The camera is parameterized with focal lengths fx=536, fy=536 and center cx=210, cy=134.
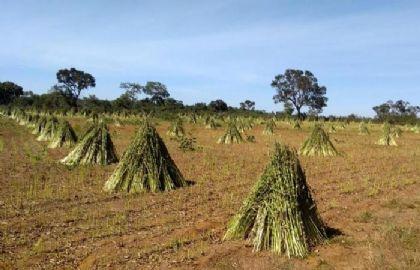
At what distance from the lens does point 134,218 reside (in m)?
10.1

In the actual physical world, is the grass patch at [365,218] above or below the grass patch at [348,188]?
below

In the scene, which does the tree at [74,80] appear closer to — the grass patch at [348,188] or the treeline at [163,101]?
the treeline at [163,101]

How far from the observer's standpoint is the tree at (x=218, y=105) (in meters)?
85.5

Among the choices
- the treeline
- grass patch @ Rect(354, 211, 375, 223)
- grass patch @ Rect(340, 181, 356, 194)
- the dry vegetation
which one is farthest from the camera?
the treeline

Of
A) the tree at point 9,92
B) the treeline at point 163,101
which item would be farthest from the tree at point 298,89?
the tree at point 9,92

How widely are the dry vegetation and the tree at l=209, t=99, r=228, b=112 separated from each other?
68061 millimetres

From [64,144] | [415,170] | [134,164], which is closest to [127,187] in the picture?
[134,164]

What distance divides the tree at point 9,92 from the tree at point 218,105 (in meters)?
39.4

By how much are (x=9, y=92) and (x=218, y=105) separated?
138 ft

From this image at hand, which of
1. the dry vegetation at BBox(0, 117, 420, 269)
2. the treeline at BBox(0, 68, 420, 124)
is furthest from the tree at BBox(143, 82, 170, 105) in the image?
the dry vegetation at BBox(0, 117, 420, 269)

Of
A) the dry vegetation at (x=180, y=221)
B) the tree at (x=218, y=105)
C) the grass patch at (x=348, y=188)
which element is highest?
the tree at (x=218, y=105)

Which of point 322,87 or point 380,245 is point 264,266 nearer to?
point 380,245

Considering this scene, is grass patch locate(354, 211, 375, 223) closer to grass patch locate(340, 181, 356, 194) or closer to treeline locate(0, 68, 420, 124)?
grass patch locate(340, 181, 356, 194)

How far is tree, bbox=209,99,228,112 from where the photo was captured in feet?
281
